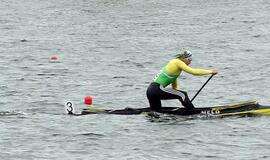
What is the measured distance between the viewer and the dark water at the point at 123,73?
1975 cm

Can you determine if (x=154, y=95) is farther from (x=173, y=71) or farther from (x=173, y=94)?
(x=173, y=71)

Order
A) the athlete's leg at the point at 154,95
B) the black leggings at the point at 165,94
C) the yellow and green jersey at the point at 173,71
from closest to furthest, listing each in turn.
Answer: the yellow and green jersey at the point at 173,71, the black leggings at the point at 165,94, the athlete's leg at the point at 154,95

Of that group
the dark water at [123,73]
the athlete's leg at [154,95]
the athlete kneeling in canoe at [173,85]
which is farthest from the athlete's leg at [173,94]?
the dark water at [123,73]

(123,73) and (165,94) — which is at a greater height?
(123,73)

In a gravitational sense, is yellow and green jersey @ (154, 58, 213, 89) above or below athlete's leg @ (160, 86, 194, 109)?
above

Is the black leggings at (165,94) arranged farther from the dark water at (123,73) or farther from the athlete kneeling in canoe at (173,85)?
the dark water at (123,73)

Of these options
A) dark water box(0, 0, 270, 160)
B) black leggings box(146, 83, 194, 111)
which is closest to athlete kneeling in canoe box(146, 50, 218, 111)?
black leggings box(146, 83, 194, 111)

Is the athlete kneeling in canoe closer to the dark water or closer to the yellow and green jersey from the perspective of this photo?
the yellow and green jersey

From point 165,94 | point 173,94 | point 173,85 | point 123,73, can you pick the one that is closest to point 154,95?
point 165,94

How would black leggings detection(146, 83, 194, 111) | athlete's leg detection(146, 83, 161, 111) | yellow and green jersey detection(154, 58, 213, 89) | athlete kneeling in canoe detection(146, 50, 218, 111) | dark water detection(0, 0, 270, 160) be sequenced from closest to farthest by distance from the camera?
1. dark water detection(0, 0, 270, 160)
2. yellow and green jersey detection(154, 58, 213, 89)
3. athlete kneeling in canoe detection(146, 50, 218, 111)
4. black leggings detection(146, 83, 194, 111)
5. athlete's leg detection(146, 83, 161, 111)

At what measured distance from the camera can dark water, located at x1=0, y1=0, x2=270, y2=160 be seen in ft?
64.8

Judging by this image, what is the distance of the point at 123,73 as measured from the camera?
34.2 meters

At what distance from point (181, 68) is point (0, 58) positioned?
18.9 m

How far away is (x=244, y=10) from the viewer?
59.2 metres
